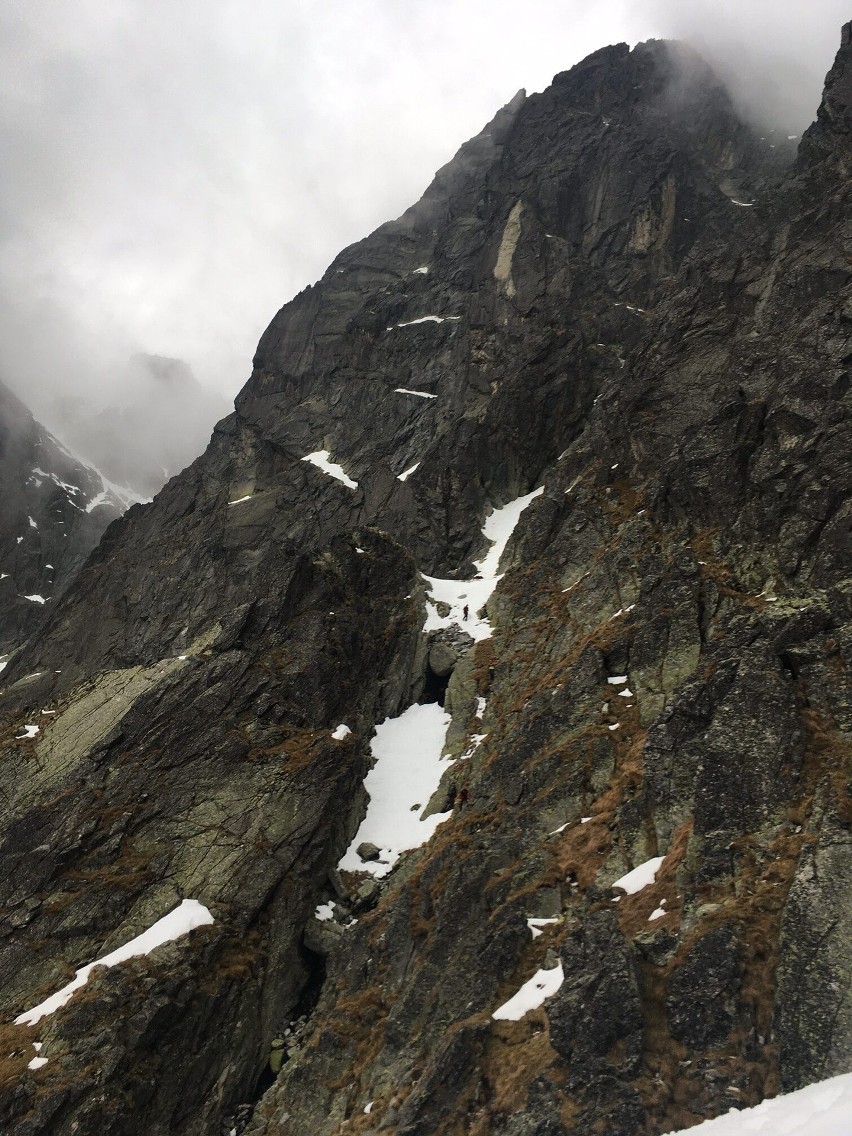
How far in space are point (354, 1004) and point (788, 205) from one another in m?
52.0

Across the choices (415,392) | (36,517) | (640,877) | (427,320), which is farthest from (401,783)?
(36,517)

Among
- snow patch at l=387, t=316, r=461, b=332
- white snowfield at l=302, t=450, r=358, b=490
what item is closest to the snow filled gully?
white snowfield at l=302, t=450, r=358, b=490

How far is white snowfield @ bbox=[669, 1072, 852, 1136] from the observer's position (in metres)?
8.25

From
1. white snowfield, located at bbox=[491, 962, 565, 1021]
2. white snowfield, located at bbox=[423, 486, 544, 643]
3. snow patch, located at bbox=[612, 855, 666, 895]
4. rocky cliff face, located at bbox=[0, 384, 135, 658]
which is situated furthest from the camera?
rocky cliff face, located at bbox=[0, 384, 135, 658]

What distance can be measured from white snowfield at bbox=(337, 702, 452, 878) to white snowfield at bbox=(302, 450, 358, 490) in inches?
1205

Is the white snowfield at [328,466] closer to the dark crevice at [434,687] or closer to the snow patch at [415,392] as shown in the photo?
the snow patch at [415,392]

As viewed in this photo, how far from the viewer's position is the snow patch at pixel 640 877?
16344 mm

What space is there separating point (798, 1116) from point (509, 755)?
17.4 meters

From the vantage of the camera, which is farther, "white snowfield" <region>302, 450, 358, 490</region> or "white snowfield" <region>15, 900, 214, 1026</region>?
"white snowfield" <region>302, 450, 358, 490</region>

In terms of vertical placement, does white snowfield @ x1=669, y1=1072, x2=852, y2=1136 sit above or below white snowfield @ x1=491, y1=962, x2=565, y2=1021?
below

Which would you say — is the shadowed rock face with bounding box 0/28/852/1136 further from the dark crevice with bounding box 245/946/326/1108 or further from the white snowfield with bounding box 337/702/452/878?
the white snowfield with bounding box 337/702/452/878

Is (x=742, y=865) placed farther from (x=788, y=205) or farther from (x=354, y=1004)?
(x=788, y=205)

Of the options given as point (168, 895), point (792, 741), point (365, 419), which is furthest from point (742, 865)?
point (365, 419)

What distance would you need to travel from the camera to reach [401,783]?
106 feet
